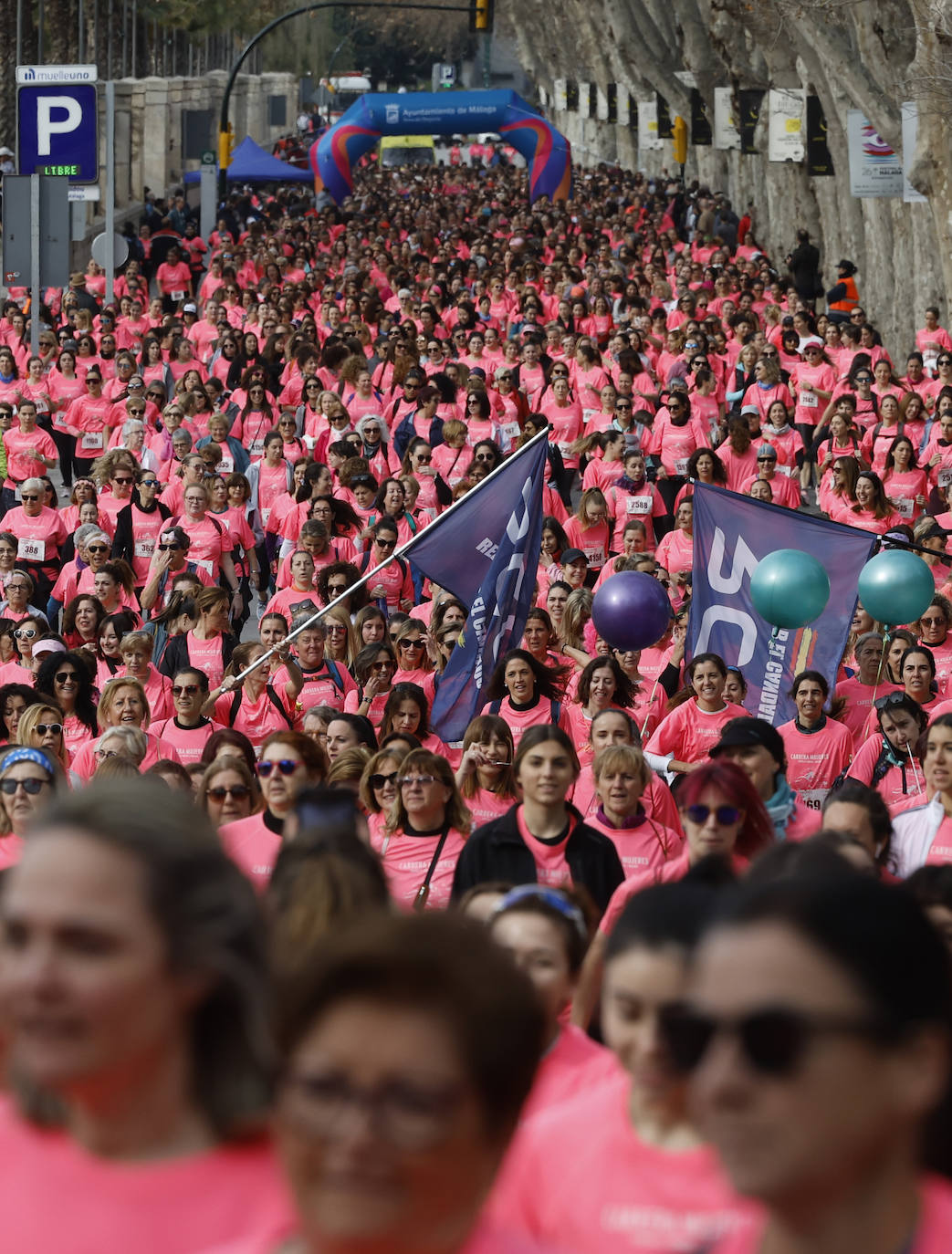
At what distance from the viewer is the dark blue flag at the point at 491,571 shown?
32.0ft

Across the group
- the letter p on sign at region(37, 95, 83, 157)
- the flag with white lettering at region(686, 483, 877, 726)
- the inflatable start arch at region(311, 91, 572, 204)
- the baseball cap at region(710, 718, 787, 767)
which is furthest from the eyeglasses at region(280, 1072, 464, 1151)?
the inflatable start arch at region(311, 91, 572, 204)

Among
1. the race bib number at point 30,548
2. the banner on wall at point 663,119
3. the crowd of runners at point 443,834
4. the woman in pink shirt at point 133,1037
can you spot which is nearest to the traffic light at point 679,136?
the banner on wall at point 663,119

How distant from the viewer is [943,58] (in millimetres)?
19688

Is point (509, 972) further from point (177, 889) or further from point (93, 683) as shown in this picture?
point (93, 683)

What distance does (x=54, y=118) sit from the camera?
68.2 feet

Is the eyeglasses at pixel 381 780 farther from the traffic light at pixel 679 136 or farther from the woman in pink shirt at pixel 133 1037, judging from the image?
the traffic light at pixel 679 136

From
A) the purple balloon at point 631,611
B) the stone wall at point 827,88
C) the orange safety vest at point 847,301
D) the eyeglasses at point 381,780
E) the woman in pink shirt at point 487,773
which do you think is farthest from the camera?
the orange safety vest at point 847,301

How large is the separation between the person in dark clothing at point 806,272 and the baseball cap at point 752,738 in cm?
2863

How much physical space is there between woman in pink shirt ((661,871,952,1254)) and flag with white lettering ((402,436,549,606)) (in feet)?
25.8

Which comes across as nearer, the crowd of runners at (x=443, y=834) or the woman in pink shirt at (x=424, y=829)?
the crowd of runners at (x=443, y=834)

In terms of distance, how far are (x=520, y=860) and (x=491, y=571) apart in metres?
3.73

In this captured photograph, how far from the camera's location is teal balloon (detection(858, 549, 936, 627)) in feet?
32.9

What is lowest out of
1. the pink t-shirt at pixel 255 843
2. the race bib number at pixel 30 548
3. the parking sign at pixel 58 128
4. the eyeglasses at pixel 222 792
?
the race bib number at pixel 30 548

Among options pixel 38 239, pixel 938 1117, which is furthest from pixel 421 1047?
pixel 38 239
